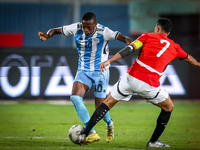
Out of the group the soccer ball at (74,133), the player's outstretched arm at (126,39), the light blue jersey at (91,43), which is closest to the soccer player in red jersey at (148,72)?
the soccer ball at (74,133)

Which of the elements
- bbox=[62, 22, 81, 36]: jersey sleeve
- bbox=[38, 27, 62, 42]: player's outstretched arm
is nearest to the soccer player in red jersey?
bbox=[62, 22, 81, 36]: jersey sleeve

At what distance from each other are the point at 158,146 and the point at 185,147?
1.47 ft

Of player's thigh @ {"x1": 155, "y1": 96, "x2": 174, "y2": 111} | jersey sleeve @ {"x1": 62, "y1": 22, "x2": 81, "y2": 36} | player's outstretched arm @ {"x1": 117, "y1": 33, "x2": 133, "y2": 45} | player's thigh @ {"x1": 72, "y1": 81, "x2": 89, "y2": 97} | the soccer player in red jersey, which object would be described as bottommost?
player's thigh @ {"x1": 155, "y1": 96, "x2": 174, "y2": 111}

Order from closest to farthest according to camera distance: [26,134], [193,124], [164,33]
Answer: [164,33] < [26,134] < [193,124]

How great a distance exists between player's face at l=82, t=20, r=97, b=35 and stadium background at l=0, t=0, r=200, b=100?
5.85 m

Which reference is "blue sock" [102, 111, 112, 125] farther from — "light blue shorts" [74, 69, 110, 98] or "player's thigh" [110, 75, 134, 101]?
"player's thigh" [110, 75, 134, 101]

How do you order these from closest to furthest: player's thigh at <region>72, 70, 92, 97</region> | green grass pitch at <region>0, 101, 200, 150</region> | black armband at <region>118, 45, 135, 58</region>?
1. black armband at <region>118, 45, 135, 58</region>
2. green grass pitch at <region>0, 101, 200, 150</region>
3. player's thigh at <region>72, 70, 92, 97</region>

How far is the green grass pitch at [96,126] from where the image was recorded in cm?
557

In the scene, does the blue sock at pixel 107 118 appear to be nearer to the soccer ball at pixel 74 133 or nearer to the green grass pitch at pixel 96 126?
the green grass pitch at pixel 96 126

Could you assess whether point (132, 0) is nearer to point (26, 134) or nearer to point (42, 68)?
point (42, 68)

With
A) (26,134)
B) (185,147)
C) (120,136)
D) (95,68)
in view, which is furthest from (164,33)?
(26,134)

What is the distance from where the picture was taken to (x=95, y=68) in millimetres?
6059

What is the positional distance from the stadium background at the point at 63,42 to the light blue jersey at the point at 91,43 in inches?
218

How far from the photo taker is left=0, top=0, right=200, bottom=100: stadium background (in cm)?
1161
